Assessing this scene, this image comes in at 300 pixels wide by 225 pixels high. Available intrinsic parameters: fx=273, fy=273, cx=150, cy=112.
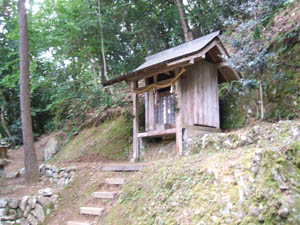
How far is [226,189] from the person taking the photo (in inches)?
182

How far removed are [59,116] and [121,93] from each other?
3.88 m

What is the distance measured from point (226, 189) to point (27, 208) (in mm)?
6533

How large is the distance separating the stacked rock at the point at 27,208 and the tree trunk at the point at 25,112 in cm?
173

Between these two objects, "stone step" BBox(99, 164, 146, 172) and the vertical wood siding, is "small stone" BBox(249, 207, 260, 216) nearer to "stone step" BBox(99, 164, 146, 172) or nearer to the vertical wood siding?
"stone step" BBox(99, 164, 146, 172)

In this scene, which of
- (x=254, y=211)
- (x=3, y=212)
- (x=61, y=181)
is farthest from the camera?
(x=61, y=181)

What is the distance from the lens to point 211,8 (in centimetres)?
1656

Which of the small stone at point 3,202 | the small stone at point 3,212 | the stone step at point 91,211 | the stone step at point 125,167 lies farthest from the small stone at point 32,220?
the stone step at point 125,167

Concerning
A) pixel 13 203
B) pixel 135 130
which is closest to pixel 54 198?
pixel 13 203

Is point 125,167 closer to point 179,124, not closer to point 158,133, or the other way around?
point 158,133

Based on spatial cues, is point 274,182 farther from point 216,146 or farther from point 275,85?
point 275,85

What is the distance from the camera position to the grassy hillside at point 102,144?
11211mm

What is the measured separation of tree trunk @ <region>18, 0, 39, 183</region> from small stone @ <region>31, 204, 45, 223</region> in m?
2.20

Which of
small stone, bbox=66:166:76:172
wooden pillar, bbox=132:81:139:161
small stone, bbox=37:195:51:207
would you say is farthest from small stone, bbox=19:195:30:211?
wooden pillar, bbox=132:81:139:161

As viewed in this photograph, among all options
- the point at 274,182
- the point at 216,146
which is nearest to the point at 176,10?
the point at 216,146
